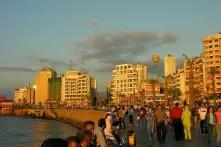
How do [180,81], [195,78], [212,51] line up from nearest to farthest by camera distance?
[212,51], [195,78], [180,81]

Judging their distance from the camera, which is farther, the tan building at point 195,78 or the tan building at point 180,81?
the tan building at point 180,81

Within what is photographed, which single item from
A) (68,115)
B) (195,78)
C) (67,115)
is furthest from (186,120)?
(195,78)

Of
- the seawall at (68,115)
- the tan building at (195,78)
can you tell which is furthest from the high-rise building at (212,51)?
the seawall at (68,115)

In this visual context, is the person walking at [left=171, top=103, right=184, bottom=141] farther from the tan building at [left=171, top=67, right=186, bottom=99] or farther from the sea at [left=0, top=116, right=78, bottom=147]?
the tan building at [left=171, top=67, right=186, bottom=99]

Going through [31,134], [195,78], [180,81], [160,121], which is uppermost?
[180,81]

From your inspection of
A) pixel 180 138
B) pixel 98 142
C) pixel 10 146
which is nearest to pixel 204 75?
pixel 10 146

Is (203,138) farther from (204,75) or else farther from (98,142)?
(204,75)

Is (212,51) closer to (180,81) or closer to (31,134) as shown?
(180,81)

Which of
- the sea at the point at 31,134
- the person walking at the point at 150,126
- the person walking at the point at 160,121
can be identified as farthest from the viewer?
the sea at the point at 31,134

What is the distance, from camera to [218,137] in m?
14.8

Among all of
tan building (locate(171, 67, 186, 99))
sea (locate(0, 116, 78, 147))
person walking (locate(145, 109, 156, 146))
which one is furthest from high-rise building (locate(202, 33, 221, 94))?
person walking (locate(145, 109, 156, 146))

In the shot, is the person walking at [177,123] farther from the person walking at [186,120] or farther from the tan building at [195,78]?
the tan building at [195,78]

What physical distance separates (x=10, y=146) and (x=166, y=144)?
38.3 metres

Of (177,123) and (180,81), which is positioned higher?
(180,81)
